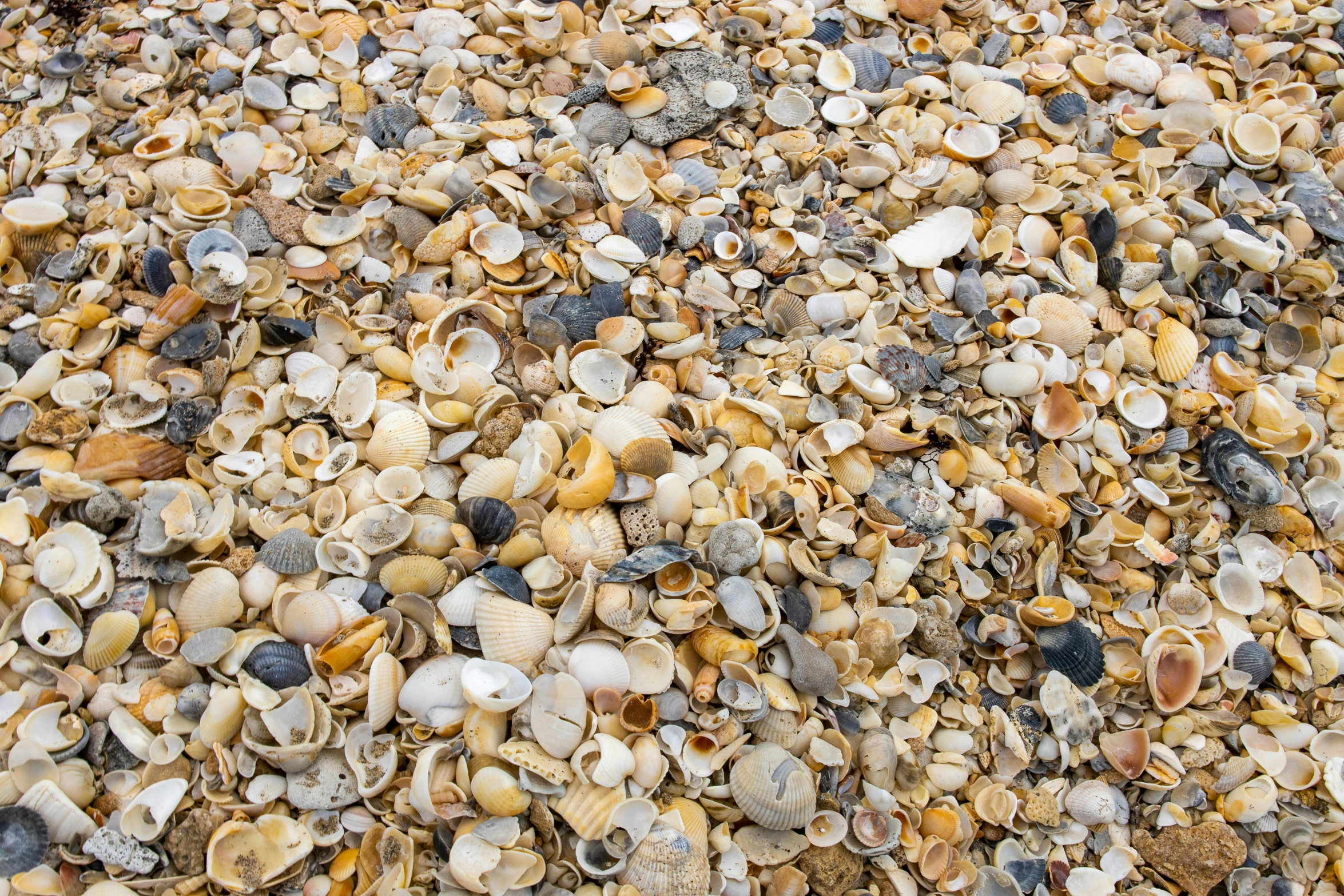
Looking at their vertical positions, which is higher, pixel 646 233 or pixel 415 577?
pixel 646 233

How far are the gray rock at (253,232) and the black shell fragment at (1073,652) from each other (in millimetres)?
3077

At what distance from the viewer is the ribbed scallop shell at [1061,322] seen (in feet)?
10.2

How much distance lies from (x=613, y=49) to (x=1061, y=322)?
2.29 metres

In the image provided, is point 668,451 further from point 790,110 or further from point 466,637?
point 790,110

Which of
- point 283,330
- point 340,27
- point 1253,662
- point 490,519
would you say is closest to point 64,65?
point 340,27

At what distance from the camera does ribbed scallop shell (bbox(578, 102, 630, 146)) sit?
358cm

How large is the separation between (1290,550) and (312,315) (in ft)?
11.8

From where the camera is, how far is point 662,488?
2625 mm

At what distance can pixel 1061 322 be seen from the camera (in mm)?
3121

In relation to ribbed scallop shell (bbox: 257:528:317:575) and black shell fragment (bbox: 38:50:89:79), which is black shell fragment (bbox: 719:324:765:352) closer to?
ribbed scallop shell (bbox: 257:528:317:575)

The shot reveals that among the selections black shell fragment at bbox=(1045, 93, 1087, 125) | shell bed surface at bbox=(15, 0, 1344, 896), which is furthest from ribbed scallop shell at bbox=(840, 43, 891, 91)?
black shell fragment at bbox=(1045, 93, 1087, 125)

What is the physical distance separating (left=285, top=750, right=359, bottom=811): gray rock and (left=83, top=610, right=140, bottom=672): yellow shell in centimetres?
63

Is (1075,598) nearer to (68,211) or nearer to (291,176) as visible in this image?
(291,176)

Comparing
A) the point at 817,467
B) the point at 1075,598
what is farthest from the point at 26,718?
the point at 1075,598
